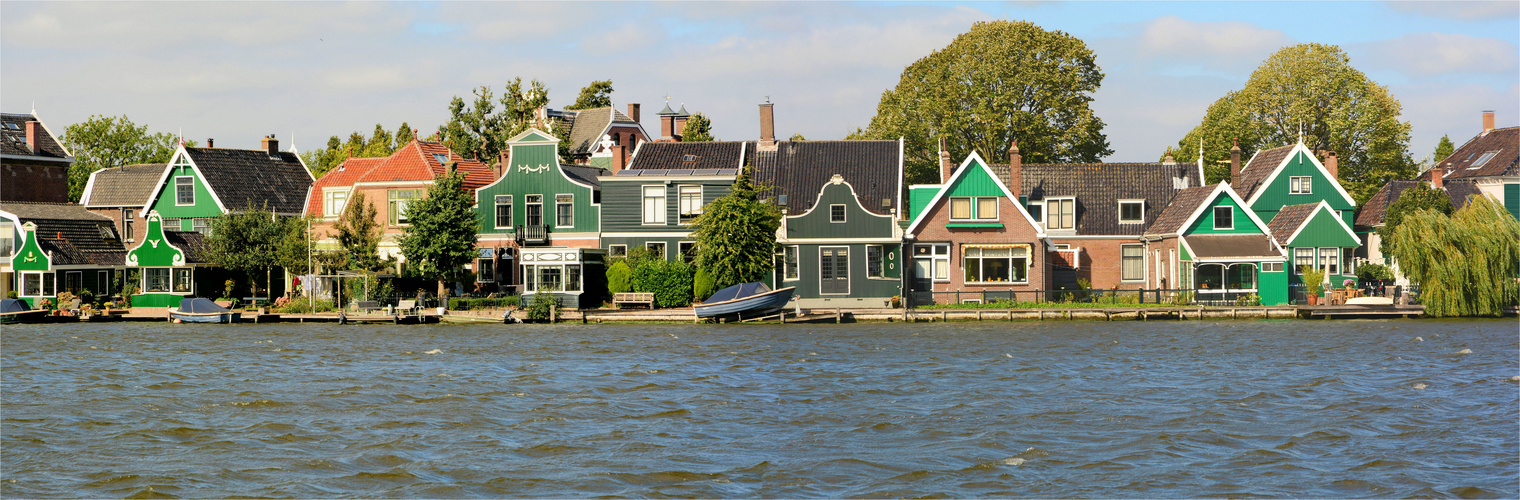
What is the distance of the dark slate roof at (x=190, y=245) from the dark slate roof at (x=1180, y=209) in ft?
134

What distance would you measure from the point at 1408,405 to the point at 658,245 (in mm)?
33679

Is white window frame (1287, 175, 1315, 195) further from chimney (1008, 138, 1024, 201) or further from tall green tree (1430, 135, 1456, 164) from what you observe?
tall green tree (1430, 135, 1456, 164)

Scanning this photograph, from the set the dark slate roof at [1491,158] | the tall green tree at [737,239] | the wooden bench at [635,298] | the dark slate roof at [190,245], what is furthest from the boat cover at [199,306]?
the dark slate roof at [1491,158]

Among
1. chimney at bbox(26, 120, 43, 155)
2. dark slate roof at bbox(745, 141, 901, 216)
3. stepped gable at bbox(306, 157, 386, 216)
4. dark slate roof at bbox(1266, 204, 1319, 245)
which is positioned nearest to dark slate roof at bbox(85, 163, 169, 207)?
chimney at bbox(26, 120, 43, 155)

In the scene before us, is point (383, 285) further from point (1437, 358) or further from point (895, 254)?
point (1437, 358)

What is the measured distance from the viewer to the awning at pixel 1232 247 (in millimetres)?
52656

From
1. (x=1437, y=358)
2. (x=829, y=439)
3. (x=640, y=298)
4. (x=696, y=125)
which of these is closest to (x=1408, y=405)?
(x=1437, y=358)

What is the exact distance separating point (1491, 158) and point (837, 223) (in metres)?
41.5

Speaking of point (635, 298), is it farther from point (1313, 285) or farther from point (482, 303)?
point (1313, 285)

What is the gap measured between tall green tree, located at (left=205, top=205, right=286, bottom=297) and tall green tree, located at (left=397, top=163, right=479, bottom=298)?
820 centimetres

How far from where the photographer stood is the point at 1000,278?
54125mm

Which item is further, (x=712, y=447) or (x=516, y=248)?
(x=516, y=248)

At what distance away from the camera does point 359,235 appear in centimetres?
5619

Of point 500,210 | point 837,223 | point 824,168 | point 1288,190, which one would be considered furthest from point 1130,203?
point 500,210
